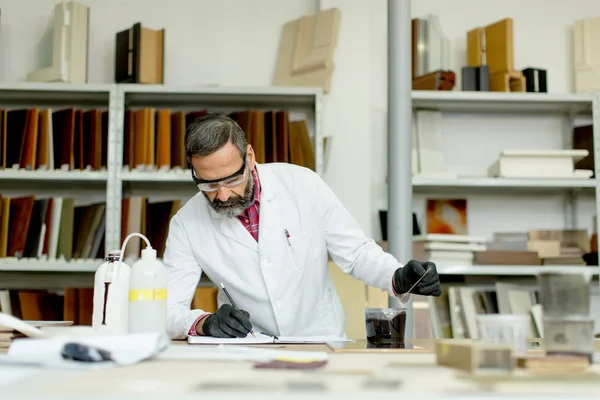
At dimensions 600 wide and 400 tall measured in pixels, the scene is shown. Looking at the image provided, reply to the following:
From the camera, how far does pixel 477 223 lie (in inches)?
147

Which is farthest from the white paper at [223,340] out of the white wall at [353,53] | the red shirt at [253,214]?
the white wall at [353,53]

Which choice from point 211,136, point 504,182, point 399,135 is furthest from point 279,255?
point 504,182

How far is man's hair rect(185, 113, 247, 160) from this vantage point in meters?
1.93

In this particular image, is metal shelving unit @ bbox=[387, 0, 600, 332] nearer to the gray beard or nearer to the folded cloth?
the gray beard

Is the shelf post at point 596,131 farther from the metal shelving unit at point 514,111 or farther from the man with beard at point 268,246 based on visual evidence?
the man with beard at point 268,246

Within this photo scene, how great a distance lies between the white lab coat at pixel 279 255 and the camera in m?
2.15

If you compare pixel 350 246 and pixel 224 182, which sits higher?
pixel 224 182

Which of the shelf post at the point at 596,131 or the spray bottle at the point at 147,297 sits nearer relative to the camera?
the spray bottle at the point at 147,297

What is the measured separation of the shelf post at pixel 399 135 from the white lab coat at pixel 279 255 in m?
0.78

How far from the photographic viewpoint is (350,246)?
223 cm

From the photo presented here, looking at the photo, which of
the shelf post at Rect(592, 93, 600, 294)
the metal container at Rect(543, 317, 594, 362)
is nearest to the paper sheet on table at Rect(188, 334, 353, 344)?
the metal container at Rect(543, 317, 594, 362)

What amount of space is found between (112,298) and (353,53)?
7.86 ft

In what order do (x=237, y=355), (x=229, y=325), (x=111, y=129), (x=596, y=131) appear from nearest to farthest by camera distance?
(x=237, y=355)
(x=229, y=325)
(x=111, y=129)
(x=596, y=131)

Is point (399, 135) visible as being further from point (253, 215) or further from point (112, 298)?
point (112, 298)
